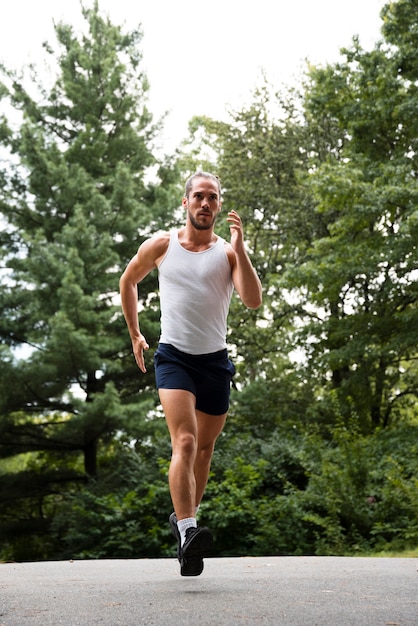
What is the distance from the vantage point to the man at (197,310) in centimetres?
498

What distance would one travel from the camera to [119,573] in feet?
19.9

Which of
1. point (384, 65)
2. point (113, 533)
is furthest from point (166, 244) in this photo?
point (384, 65)

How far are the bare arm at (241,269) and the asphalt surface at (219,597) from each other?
161 centimetres

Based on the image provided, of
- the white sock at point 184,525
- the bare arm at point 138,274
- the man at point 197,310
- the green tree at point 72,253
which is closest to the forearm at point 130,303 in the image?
the bare arm at point 138,274

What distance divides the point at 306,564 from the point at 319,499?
221 inches

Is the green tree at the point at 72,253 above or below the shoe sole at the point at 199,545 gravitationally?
above

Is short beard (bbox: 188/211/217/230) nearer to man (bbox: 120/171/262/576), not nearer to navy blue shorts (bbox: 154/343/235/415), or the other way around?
man (bbox: 120/171/262/576)

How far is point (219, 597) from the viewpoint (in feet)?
13.3

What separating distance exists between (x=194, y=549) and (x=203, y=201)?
6.53 ft

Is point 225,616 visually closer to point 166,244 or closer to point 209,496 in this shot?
point 166,244

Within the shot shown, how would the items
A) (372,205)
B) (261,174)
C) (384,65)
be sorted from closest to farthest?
(372,205) → (384,65) → (261,174)

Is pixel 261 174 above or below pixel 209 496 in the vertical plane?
above

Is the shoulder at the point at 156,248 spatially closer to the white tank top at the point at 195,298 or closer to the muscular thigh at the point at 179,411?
the white tank top at the point at 195,298

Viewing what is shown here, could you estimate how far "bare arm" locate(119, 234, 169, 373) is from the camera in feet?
17.6
